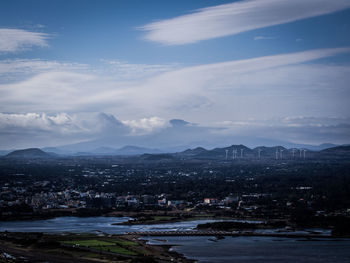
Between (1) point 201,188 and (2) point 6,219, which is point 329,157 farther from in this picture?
(2) point 6,219

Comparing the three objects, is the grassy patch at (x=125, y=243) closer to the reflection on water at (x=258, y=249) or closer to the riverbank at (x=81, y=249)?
the riverbank at (x=81, y=249)

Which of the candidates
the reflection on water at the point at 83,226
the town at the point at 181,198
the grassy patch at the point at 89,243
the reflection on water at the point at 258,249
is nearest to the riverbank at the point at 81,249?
the grassy patch at the point at 89,243

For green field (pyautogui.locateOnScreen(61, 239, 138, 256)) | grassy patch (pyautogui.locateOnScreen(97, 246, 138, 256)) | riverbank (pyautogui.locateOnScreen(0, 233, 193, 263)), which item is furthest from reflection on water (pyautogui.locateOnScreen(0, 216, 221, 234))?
grassy patch (pyautogui.locateOnScreen(97, 246, 138, 256))

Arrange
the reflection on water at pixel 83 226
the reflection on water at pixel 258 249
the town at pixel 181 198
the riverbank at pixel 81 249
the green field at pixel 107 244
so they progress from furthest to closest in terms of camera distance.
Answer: the town at pixel 181 198 < the reflection on water at pixel 83 226 < the green field at pixel 107 244 < the riverbank at pixel 81 249 < the reflection on water at pixel 258 249

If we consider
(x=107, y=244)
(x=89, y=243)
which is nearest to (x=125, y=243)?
(x=107, y=244)

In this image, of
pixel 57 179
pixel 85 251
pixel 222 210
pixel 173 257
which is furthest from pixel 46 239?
pixel 57 179

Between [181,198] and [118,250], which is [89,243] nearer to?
[118,250]
